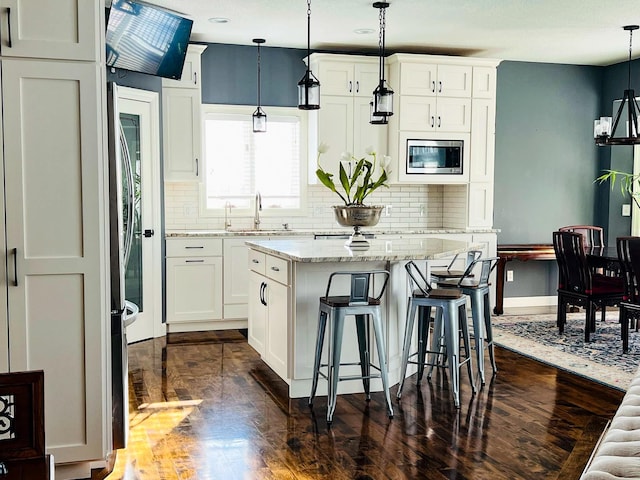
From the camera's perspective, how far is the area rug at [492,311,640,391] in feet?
17.8

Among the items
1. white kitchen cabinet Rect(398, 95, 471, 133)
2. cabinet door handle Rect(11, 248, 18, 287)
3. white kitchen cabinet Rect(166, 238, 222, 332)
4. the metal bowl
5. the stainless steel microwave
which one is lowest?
white kitchen cabinet Rect(166, 238, 222, 332)

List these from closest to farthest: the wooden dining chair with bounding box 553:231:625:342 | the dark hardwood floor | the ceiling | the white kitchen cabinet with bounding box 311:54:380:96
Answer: the dark hardwood floor, the ceiling, the wooden dining chair with bounding box 553:231:625:342, the white kitchen cabinet with bounding box 311:54:380:96

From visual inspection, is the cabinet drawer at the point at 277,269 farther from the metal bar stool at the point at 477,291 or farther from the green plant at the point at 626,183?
the green plant at the point at 626,183

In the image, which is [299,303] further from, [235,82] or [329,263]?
[235,82]

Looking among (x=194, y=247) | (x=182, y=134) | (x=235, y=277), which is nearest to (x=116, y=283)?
(x=194, y=247)

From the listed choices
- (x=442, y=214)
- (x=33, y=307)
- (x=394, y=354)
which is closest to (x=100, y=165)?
(x=33, y=307)

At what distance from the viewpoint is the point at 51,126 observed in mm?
3123

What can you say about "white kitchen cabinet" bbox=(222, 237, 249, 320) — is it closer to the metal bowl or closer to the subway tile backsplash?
the subway tile backsplash

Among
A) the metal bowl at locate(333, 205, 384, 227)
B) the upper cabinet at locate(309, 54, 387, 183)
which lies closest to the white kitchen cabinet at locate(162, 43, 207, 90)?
the upper cabinet at locate(309, 54, 387, 183)

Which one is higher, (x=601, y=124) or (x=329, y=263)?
(x=601, y=124)

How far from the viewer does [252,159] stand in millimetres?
7609

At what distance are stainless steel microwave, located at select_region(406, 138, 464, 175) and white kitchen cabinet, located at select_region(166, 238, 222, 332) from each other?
7.10ft

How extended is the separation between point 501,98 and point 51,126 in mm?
6146

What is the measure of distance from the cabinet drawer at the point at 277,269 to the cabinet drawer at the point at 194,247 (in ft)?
6.60
